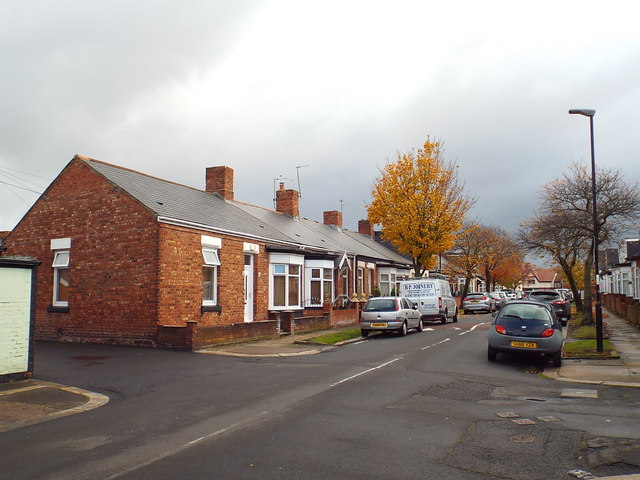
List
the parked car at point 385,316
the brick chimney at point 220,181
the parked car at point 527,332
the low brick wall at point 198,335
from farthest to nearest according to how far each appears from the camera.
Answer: the brick chimney at point 220,181 → the parked car at point 385,316 → the low brick wall at point 198,335 → the parked car at point 527,332

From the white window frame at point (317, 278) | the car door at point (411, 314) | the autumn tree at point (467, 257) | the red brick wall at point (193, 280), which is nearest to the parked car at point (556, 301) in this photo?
the car door at point (411, 314)

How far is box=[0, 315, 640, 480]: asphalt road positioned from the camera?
5617 mm

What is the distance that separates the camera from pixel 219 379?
11.2 m

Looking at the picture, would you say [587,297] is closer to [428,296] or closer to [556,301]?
[556,301]

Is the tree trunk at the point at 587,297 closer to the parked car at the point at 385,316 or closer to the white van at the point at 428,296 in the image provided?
the white van at the point at 428,296

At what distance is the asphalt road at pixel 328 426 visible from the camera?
5617 mm

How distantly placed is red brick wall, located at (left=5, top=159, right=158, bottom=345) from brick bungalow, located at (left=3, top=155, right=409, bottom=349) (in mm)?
36

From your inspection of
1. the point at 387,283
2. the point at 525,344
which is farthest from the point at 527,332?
the point at 387,283

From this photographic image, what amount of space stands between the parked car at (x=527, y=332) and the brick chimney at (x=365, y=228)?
115 ft

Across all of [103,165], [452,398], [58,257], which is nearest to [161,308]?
[58,257]

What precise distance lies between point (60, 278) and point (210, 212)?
6.06m

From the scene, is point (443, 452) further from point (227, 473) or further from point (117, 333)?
point (117, 333)

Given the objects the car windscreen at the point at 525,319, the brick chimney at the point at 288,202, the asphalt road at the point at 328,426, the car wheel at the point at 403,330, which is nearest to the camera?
the asphalt road at the point at 328,426

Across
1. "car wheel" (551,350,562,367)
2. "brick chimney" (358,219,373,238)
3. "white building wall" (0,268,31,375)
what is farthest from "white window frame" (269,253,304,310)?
"brick chimney" (358,219,373,238)
